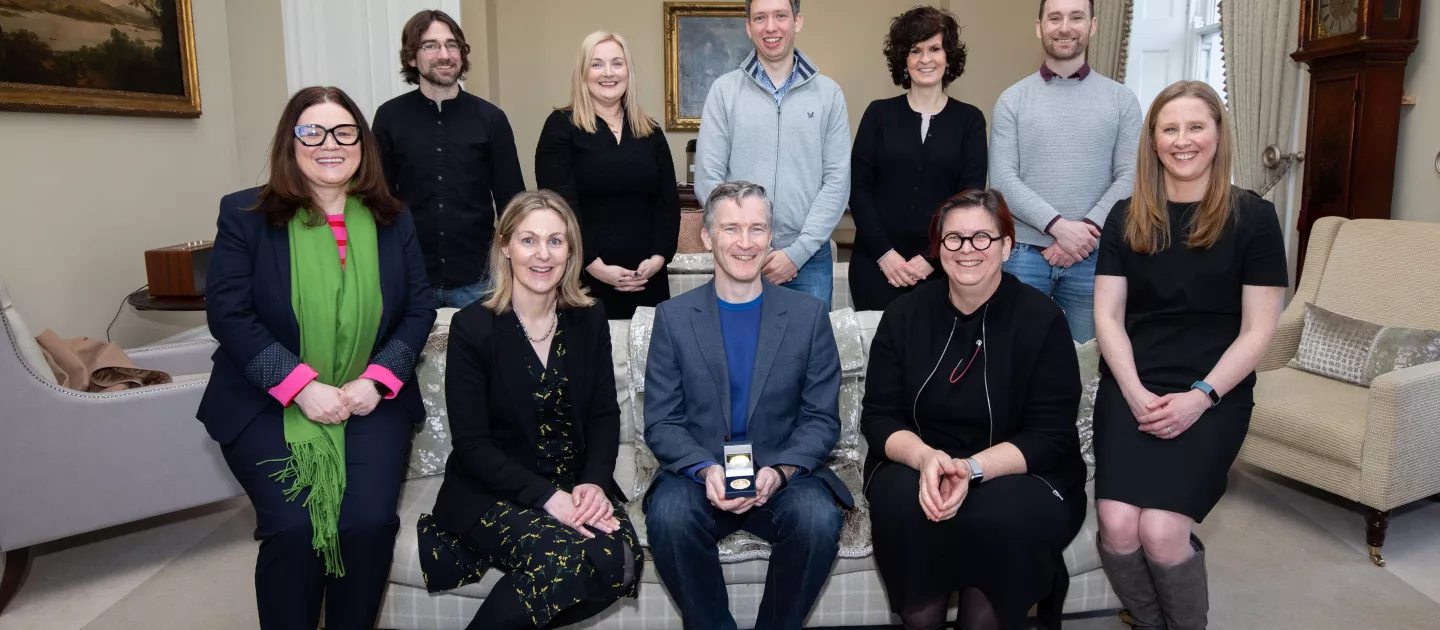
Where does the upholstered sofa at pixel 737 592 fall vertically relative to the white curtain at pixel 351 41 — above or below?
below

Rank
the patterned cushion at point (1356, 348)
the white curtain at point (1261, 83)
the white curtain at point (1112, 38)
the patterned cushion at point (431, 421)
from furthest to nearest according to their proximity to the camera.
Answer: the white curtain at point (1112, 38) → the white curtain at point (1261, 83) → the patterned cushion at point (1356, 348) → the patterned cushion at point (431, 421)

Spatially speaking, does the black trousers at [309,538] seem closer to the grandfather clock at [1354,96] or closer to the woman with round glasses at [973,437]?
the woman with round glasses at [973,437]

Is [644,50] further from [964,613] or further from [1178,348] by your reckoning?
[964,613]

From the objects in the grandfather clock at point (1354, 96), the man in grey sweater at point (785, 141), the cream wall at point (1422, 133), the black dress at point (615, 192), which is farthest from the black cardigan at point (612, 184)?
the cream wall at point (1422, 133)

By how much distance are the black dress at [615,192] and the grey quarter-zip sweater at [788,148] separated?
157 millimetres

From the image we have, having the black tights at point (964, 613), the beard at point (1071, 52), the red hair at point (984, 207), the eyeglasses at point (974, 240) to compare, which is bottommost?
the black tights at point (964, 613)

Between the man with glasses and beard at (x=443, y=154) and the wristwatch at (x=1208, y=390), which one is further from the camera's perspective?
the man with glasses and beard at (x=443, y=154)

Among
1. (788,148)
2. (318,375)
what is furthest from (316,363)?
(788,148)

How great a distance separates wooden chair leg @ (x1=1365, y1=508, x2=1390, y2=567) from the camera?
9.72ft

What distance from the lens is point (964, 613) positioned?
88.5 inches

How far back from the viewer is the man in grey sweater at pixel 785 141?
291 centimetres

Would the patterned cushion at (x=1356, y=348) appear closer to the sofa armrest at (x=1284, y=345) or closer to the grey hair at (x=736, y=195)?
the sofa armrest at (x=1284, y=345)

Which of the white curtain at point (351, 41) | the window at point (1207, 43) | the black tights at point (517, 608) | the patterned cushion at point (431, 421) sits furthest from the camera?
the window at point (1207, 43)

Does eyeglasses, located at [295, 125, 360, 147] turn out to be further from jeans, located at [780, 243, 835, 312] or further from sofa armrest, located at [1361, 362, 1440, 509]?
sofa armrest, located at [1361, 362, 1440, 509]
